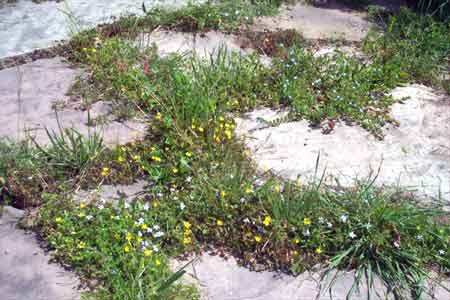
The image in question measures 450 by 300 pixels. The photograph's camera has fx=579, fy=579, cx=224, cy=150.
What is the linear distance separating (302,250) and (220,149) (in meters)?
0.87

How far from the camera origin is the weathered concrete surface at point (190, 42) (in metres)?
4.68

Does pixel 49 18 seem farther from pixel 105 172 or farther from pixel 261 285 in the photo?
pixel 261 285

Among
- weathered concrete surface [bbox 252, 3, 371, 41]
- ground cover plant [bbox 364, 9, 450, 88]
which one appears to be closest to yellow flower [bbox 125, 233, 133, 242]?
ground cover plant [bbox 364, 9, 450, 88]

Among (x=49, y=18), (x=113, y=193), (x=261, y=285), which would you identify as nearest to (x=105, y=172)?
(x=113, y=193)

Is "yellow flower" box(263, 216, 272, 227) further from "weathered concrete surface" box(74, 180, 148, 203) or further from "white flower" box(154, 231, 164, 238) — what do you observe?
"weathered concrete surface" box(74, 180, 148, 203)

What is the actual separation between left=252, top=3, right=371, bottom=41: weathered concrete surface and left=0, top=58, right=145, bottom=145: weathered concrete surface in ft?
5.85

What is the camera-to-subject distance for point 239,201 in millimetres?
3164

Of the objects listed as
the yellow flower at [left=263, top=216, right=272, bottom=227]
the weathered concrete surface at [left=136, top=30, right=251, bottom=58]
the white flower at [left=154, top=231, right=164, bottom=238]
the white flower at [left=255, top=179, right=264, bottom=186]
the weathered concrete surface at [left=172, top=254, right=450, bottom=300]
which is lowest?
the weathered concrete surface at [left=172, top=254, right=450, bottom=300]

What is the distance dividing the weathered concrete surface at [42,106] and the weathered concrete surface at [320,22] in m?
1.78

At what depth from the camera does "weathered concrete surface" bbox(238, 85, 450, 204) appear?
356 centimetres

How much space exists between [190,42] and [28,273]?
2.57m

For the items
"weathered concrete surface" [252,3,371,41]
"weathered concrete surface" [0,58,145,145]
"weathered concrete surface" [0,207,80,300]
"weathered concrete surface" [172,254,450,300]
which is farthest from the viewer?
"weathered concrete surface" [252,3,371,41]

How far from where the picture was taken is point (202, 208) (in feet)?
10.3

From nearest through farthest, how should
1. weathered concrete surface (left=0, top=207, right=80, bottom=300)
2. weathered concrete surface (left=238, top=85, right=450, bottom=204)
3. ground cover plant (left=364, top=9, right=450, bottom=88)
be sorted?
1. weathered concrete surface (left=0, top=207, right=80, bottom=300)
2. weathered concrete surface (left=238, top=85, right=450, bottom=204)
3. ground cover plant (left=364, top=9, right=450, bottom=88)
